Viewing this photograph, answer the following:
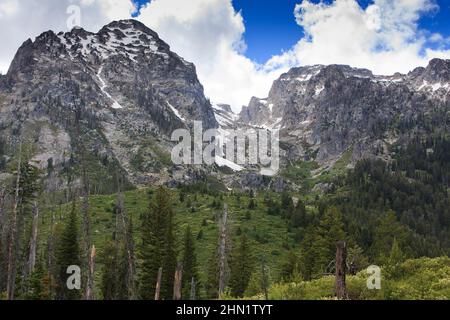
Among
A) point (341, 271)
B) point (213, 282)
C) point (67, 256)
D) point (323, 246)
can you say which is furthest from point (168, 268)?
point (341, 271)

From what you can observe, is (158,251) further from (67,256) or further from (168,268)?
(67,256)

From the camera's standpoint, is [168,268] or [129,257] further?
[168,268]

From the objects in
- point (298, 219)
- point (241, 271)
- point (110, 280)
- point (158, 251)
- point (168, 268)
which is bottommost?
point (110, 280)

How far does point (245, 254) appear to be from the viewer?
70125 mm

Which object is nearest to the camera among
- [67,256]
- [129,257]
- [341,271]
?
[341,271]

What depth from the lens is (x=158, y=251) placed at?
61562 millimetres

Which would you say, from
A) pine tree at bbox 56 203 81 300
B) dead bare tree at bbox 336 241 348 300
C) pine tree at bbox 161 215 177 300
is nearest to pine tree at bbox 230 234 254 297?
pine tree at bbox 161 215 177 300

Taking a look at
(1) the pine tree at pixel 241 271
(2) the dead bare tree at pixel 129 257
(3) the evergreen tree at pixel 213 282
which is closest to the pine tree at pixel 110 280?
(2) the dead bare tree at pixel 129 257

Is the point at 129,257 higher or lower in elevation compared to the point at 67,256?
lower

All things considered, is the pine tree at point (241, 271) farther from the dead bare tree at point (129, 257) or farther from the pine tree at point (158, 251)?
the dead bare tree at point (129, 257)

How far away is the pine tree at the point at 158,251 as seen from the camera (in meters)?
60.0
